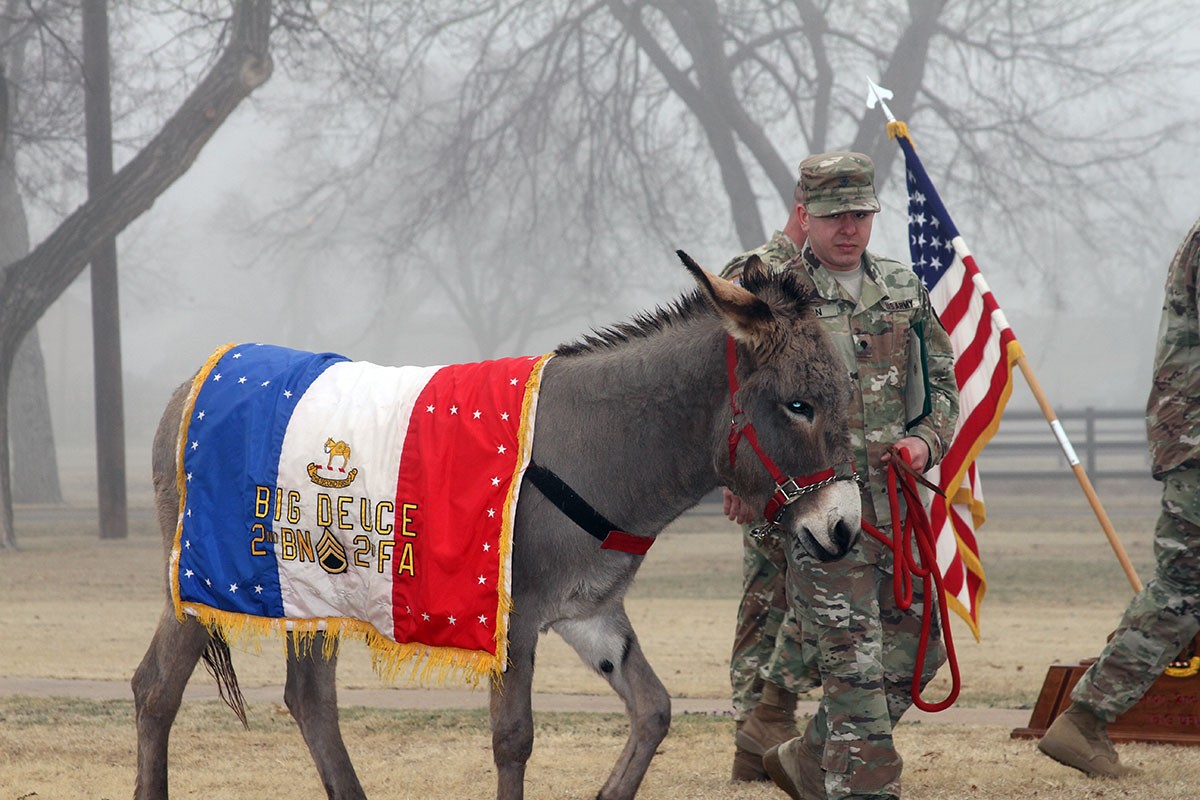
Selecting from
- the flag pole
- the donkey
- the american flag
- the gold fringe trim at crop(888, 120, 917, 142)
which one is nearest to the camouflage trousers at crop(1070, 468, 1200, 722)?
the american flag

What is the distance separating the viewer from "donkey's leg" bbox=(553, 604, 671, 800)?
529 cm

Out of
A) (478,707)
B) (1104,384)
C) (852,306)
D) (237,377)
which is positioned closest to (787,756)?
(852,306)

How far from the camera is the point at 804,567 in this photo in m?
4.78

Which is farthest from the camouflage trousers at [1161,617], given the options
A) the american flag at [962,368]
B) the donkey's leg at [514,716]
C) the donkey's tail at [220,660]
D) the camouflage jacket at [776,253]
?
the donkey's tail at [220,660]

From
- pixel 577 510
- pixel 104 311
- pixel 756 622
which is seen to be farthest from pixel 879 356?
pixel 104 311

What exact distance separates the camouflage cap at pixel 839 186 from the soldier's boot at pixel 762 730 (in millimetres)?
2244

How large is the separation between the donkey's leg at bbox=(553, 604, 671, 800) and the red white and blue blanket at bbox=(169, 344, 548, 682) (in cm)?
63

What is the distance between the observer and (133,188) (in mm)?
19797

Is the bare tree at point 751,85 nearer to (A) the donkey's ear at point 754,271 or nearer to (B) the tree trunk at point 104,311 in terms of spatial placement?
(B) the tree trunk at point 104,311

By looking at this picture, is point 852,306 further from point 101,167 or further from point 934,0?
point 934,0

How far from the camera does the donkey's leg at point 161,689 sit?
532 cm

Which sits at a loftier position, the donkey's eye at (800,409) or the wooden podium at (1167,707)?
the donkey's eye at (800,409)

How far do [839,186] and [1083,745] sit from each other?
269cm

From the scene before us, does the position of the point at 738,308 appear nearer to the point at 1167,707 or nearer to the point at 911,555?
the point at 911,555
